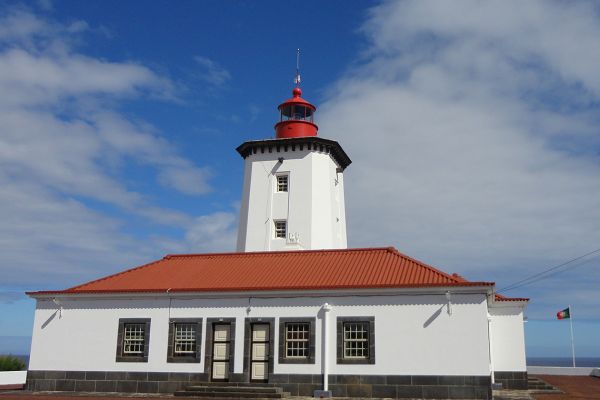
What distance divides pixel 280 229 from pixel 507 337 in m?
11.3

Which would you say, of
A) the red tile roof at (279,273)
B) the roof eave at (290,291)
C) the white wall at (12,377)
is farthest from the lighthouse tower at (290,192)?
the white wall at (12,377)

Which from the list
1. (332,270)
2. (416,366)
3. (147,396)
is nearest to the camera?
(416,366)

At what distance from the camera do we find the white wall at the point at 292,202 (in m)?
28.7

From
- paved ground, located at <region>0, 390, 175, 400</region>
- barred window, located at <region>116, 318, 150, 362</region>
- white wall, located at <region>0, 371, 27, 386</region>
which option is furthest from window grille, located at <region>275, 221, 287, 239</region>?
white wall, located at <region>0, 371, 27, 386</region>

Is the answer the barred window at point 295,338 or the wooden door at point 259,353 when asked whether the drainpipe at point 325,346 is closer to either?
the barred window at point 295,338

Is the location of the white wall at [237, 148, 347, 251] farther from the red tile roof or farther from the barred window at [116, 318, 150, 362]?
the barred window at [116, 318, 150, 362]

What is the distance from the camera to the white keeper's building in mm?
18766

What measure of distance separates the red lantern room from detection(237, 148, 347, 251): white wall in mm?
1258

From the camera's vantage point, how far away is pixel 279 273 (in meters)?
21.8

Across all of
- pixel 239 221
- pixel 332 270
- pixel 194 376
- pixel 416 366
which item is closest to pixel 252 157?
pixel 239 221

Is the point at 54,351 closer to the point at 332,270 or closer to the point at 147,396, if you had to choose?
the point at 147,396

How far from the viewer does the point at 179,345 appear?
21109 millimetres

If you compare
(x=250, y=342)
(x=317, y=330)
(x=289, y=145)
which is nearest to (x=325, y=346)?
(x=317, y=330)

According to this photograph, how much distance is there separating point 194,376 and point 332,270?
231 inches
